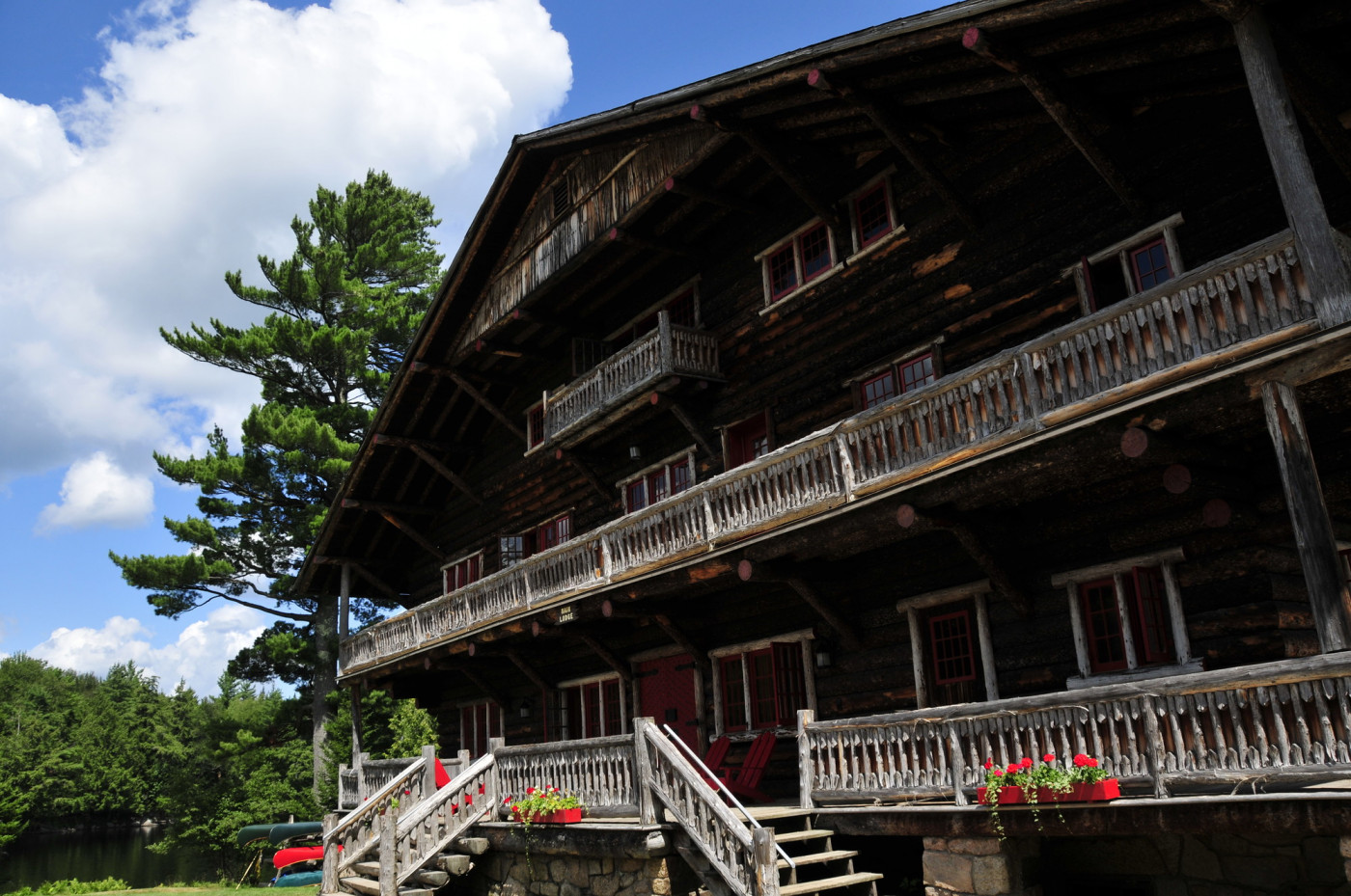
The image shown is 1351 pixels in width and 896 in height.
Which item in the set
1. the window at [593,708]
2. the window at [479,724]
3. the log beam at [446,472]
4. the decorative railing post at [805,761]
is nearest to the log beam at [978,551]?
the decorative railing post at [805,761]

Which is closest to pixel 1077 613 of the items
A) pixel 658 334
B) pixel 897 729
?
pixel 897 729

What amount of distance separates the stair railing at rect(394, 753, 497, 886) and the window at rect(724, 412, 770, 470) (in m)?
6.85

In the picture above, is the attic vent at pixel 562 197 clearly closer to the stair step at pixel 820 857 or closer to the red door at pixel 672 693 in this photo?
the red door at pixel 672 693

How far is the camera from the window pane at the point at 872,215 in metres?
16.4

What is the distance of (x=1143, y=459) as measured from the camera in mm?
10352

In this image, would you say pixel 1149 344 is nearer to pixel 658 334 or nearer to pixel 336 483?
pixel 658 334

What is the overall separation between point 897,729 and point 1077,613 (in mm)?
3130

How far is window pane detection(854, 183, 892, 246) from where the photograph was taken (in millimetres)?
16422

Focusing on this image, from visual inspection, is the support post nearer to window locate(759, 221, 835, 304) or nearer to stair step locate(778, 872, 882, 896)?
stair step locate(778, 872, 882, 896)

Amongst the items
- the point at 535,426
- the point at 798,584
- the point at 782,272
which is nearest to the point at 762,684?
the point at 798,584

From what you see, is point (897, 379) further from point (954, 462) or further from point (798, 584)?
point (954, 462)

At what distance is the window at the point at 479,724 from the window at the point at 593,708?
8.78 feet

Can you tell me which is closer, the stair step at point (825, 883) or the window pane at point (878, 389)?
the stair step at point (825, 883)

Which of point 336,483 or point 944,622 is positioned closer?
point 944,622
